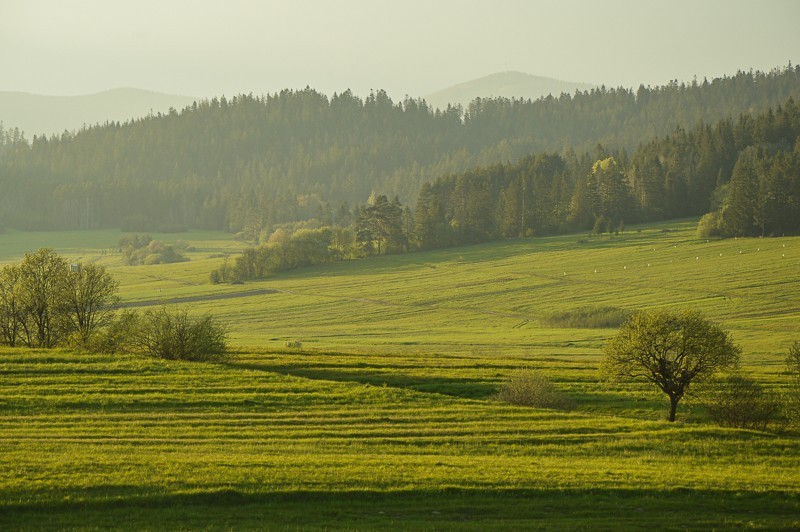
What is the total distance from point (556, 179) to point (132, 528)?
17407 cm

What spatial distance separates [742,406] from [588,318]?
60.7 m

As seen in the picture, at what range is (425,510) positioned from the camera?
2606cm

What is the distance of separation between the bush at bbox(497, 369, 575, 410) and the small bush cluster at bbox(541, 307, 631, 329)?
53.5 metres

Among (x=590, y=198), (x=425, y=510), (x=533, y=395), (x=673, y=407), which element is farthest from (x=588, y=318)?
(x=425, y=510)

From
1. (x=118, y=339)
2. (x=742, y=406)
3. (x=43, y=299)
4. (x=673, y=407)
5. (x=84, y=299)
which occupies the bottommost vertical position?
(x=673, y=407)

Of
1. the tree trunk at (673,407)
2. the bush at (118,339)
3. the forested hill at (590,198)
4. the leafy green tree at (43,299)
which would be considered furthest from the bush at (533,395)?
the forested hill at (590,198)

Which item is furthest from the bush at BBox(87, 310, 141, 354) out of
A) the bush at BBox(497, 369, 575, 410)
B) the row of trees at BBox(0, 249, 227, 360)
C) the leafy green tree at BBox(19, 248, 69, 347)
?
the bush at BBox(497, 369, 575, 410)

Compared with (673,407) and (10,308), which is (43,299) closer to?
(10,308)

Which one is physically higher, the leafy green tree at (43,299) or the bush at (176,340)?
the leafy green tree at (43,299)

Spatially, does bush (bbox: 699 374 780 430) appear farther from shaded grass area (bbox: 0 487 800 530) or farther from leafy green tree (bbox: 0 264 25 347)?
leafy green tree (bbox: 0 264 25 347)

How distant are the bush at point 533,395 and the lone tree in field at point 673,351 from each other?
4058mm

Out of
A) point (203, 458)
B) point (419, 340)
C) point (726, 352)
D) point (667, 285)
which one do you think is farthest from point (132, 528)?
point (667, 285)

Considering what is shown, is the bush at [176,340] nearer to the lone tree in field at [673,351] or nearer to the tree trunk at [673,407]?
the lone tree in field at [673,351]

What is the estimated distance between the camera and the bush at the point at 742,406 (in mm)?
44781
